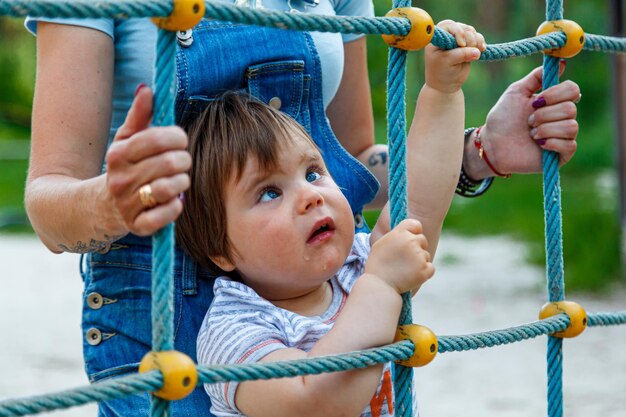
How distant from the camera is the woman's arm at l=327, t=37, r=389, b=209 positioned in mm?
1537

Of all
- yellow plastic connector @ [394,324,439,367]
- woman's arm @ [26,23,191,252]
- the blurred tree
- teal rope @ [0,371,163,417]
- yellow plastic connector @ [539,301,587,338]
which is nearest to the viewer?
teal rope @ [0,371,163,417]

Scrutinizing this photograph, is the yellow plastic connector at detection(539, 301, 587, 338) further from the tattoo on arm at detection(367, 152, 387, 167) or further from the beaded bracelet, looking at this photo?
the tattoo on arm at detection(367, 152, 387, 167)

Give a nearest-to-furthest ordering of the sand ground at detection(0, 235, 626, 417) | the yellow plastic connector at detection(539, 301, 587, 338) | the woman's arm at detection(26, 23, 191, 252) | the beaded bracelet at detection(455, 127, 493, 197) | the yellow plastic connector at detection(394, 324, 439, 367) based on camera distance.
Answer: the woman's arm at detection(26, 23, 191, 252)
the yellow plastic connector at detection(394, 324, 439, 367)
the yellow plastic connector at detection(539, 301, 587, 338)
the beaded bracelet at detection(455, 127, 493, 197)
the sand ground at detection(0, 235, 626, 417)

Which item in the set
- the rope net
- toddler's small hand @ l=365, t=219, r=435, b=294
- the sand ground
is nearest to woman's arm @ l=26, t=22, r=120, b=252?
the rope net

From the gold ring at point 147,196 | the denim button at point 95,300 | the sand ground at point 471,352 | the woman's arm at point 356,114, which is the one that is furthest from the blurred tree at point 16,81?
the gold ring at point 147,196

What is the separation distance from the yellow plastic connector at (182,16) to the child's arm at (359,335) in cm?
32

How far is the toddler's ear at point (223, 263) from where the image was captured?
3.92 feet

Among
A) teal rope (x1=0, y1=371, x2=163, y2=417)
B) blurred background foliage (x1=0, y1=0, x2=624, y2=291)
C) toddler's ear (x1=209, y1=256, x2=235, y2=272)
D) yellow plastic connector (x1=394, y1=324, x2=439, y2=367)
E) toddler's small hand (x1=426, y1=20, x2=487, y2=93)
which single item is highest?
blurred background foliage (x1=0, y1=0, x2=624, y2=291)

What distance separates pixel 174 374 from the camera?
0.92 m

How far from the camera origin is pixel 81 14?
2.93 feet

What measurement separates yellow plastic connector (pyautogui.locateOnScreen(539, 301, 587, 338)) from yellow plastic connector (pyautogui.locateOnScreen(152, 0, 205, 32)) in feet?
2.23

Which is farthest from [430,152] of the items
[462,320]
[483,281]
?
[483,281]

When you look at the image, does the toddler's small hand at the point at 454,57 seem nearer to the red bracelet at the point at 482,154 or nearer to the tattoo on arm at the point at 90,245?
the red bracelet at the point at 482,154

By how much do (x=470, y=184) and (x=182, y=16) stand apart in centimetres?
66
